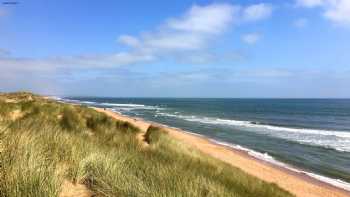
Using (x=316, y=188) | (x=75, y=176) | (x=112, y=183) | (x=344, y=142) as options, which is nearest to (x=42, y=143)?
(x=75, y=176)

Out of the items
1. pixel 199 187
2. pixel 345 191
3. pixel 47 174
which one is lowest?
pixel 345 191

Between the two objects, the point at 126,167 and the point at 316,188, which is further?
the point at 316,188

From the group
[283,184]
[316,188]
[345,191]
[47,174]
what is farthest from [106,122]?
[47,174]

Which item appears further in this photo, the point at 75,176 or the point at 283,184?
the point at 283,184

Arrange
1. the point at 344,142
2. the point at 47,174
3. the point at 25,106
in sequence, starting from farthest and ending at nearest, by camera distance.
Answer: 1. the point at 344,142
2. the point at 25,106
3. the point at 47,174

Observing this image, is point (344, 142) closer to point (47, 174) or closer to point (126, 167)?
point (126, 167)

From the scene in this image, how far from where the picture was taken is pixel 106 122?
15867 millimetres

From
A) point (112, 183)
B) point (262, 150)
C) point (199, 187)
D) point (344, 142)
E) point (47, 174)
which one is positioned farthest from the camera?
point (344, 142)

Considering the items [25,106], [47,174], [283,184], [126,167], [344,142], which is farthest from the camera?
[344,142]

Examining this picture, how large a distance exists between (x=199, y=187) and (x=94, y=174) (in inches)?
66.1

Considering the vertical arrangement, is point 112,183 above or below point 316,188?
above

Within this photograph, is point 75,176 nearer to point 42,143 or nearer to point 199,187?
point 42,143

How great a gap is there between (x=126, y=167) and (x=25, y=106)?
11532 millimetres

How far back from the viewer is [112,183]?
468cm
